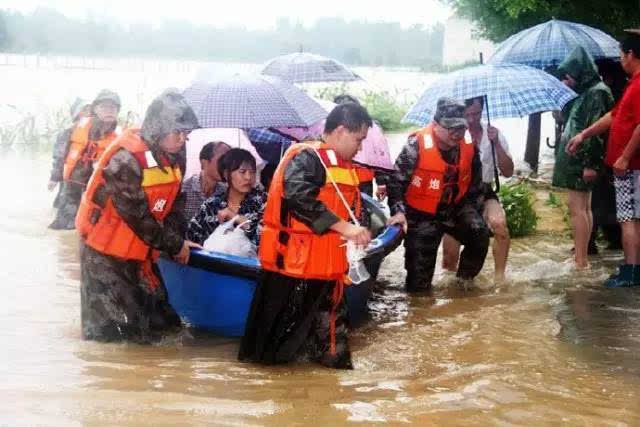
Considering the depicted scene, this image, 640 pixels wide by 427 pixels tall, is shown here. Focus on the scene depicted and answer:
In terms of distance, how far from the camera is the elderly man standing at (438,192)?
6.59 m

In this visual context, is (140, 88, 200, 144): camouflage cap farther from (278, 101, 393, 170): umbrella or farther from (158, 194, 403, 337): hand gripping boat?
(278, 101, 393, 170): umbrella

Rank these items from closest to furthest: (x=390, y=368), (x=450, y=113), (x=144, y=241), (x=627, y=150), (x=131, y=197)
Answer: (x=131, y=197)
(x=144, y=241)
(x=390, y=368)
(x=450, y=113)
(x=627, y=150)

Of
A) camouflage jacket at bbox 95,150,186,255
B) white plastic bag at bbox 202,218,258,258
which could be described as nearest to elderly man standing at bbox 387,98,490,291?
white plastic bag at bbox 202,218,258,258

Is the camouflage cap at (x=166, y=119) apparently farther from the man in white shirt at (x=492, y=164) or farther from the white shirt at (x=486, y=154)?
the white shirt at (x=486, y=154)

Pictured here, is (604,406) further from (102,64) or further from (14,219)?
(102,64)

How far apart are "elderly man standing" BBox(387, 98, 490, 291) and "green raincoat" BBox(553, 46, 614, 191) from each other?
34.9 inches

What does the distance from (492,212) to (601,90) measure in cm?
138

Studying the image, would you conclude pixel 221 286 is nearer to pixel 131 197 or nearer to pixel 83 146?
pixel 131 197

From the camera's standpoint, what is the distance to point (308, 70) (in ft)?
29.6

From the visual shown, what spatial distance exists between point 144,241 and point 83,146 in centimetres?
407

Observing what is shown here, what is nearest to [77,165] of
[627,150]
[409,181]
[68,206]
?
[68,206]

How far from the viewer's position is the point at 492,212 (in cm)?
706

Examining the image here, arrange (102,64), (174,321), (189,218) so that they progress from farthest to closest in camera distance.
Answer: (102,64) → (189,218) → (174,321)

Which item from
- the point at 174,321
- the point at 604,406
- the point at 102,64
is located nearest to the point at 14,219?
the point at 174,321
